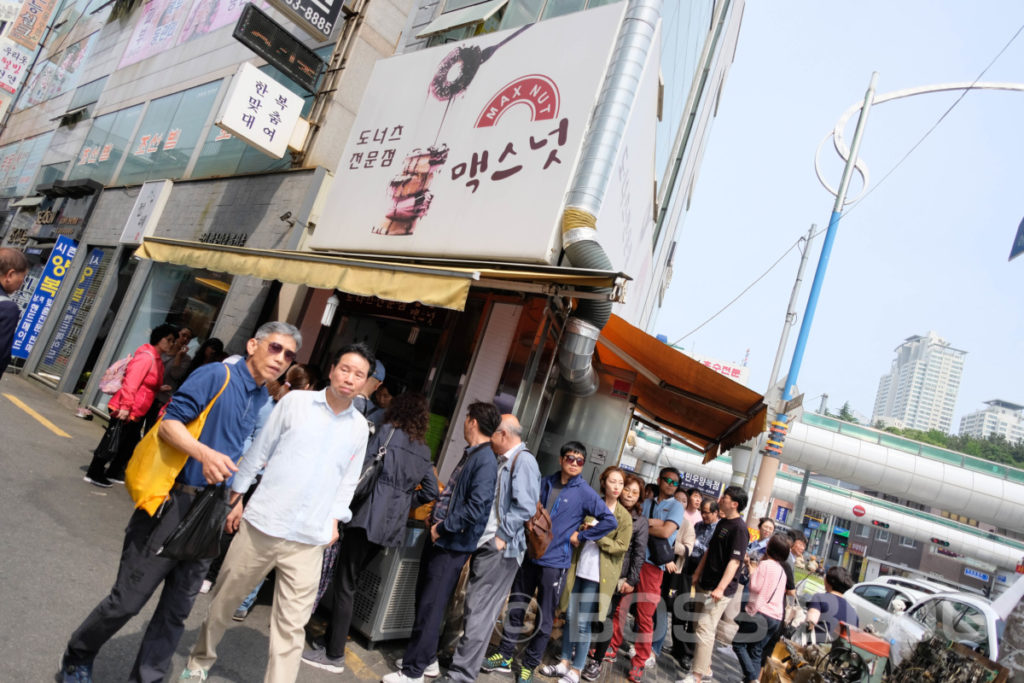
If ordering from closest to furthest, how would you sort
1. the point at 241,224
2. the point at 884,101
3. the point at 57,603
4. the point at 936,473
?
the point at 57,603 < the point at 241,224 < the point at 884,101 < the point at 936,473

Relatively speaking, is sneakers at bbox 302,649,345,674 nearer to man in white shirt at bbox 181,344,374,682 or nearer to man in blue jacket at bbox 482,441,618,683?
man in white shirt at bbox 181,344,374,682

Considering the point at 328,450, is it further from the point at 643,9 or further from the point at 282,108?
the point at 282,108

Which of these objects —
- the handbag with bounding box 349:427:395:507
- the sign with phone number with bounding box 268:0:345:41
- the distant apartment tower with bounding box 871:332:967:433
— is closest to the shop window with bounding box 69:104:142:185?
the sign with phone number with bounding box 268:0:345:41

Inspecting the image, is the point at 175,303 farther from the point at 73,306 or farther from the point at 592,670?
the point at 592,670

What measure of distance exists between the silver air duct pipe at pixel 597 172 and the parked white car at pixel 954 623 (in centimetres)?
533

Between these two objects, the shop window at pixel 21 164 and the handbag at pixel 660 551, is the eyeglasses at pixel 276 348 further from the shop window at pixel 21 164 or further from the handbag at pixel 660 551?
the shop window at pixel 21 164

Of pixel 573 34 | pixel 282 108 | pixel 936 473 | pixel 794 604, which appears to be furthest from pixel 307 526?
pixel 936 473

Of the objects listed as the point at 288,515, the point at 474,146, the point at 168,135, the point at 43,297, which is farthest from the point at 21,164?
the point at 288,515

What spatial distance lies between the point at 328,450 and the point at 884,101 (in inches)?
545

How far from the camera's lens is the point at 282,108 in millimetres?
9883

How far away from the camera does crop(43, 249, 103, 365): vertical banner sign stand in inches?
534

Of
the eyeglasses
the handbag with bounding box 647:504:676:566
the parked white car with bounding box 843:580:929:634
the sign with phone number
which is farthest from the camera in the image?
the parked white car with bounding box 843:580:929:634

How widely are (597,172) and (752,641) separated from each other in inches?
201

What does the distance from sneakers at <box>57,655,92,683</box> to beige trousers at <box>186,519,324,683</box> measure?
431mm
